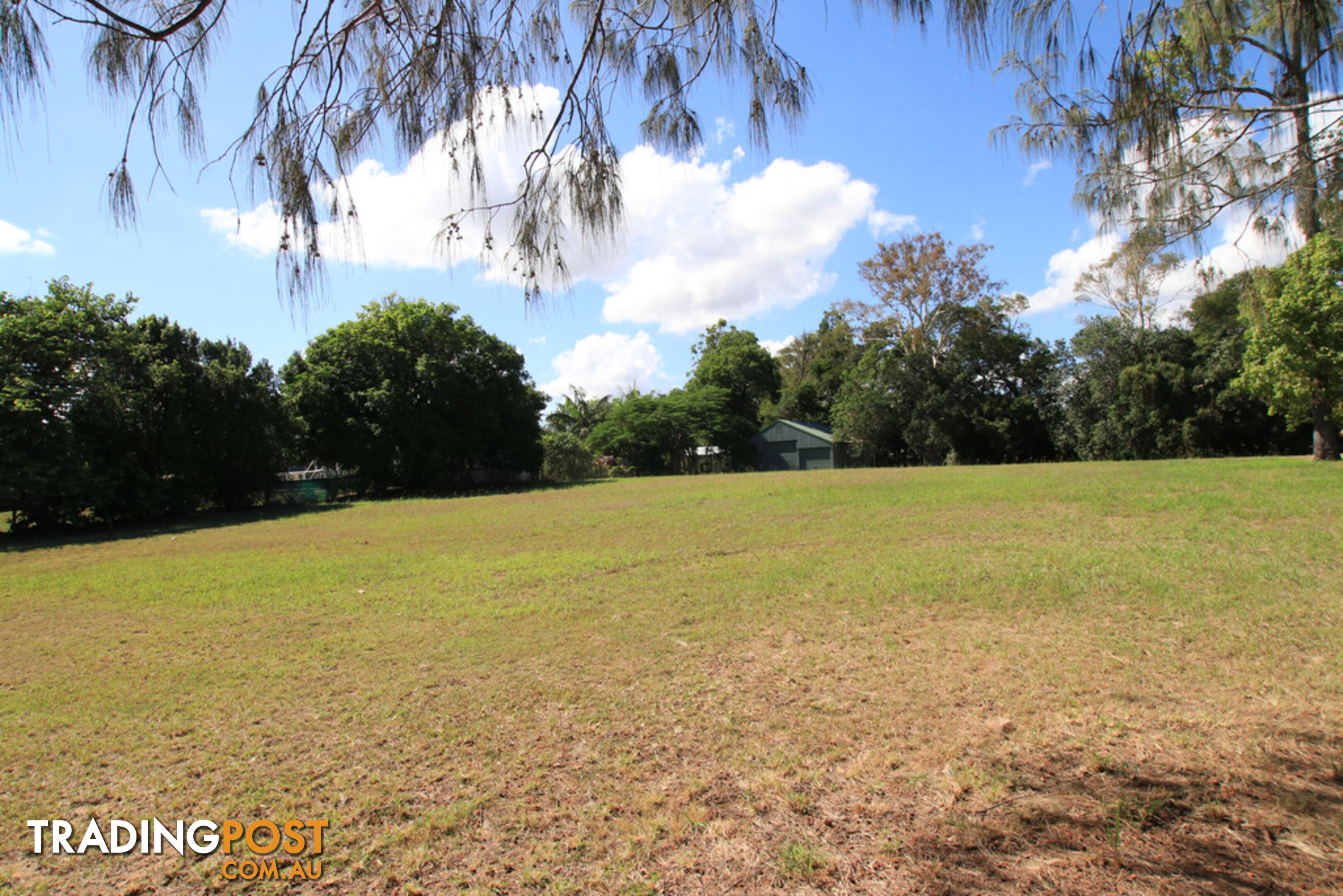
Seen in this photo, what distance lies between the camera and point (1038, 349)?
32125mm

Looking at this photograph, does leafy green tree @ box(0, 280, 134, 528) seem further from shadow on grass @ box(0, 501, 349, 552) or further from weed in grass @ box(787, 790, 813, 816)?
weed in grass @ box(787, 790, 813, 816)

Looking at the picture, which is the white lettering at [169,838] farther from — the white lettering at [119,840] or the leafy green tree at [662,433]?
the leafy green tree at [662,433]

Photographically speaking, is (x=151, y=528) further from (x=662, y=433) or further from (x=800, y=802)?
(x=662, y=433)

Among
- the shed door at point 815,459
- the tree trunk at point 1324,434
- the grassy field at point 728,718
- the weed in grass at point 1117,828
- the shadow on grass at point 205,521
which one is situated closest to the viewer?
the weed in grass at point 1117,828

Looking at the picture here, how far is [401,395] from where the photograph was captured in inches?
923

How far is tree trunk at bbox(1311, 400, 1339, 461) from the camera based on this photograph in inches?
606

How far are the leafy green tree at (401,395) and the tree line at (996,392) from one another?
7.49 meters

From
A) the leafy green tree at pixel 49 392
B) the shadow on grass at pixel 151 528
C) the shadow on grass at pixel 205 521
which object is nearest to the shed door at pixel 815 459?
the shadow on grass at pixel 205 521

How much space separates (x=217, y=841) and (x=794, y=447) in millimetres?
35042

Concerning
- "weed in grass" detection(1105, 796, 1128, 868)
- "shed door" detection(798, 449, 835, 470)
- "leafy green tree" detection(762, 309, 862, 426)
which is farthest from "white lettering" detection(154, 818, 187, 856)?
"leafy green tree" detection(762, 309, 862, 426)

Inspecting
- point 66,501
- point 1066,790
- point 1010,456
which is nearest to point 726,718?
point 1066,790

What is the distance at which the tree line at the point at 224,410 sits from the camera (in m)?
14.6

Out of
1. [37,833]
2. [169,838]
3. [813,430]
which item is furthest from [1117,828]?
[813,430]

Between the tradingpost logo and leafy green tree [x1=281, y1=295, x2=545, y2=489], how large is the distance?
2163 centimetres
